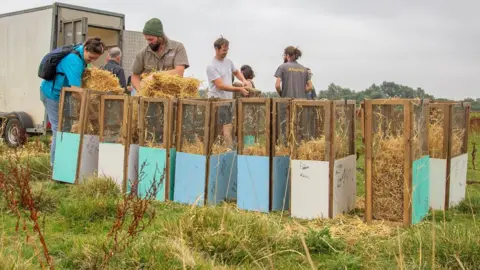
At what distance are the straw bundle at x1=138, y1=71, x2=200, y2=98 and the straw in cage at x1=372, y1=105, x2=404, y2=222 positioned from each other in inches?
93.9

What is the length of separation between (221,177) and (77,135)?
88.7 inches

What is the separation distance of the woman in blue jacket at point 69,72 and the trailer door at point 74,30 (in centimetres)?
433

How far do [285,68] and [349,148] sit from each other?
2974 mm

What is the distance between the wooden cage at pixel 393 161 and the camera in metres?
5.32

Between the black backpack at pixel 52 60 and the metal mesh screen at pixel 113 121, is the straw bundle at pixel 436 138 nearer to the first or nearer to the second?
the metal mesh screen at pixel 113 121

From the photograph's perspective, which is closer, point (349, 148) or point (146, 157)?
point (349, 148)

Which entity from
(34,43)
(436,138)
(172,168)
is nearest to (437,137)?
(436,138)

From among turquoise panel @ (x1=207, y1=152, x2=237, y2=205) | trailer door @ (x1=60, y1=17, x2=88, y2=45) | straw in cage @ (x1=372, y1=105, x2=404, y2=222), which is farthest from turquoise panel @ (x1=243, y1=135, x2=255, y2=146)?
trailer door @ (x1=60, y1=17, x2=88, y2=45)

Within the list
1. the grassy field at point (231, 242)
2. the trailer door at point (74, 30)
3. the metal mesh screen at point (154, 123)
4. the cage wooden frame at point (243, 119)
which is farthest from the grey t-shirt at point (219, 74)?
the trailer door at point (74, 30)

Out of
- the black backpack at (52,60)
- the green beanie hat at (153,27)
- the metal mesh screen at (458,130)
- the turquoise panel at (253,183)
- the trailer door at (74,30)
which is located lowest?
the turquoise panel at (253,183)

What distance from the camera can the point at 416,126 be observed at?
5473mm

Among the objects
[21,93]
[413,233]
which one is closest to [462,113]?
[413,233]

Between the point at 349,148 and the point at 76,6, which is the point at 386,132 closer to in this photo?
the point at 349,148

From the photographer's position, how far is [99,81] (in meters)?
7.88
